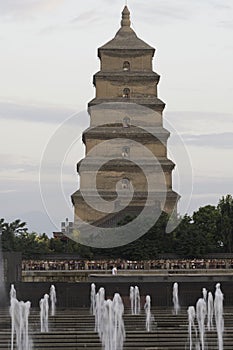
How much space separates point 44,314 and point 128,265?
24.7 meters

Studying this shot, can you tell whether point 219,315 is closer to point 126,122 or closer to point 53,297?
point 53,297

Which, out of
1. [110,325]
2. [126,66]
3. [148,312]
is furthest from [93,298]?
[126,66]

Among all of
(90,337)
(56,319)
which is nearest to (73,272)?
(56,319)

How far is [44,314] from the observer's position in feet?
89.4

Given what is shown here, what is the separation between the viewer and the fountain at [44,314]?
25172 mm

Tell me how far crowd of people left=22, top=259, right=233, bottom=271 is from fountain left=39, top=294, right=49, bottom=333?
20.7 m

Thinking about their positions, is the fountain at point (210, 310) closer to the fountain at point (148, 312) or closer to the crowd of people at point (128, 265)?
the fountain at point (148, 312)

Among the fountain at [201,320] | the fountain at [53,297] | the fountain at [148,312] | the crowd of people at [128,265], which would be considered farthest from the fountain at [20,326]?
the crowd of people at [128,265]

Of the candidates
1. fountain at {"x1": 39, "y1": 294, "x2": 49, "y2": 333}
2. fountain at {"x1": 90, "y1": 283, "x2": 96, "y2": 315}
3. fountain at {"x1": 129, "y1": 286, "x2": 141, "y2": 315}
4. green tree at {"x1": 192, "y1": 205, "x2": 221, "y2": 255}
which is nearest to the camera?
fountain at {"x1": 39, "y1": 294, "x2": 49, "y2": 333}

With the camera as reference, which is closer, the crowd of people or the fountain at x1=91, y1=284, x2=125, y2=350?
the fountain at x1=91, y1=284, x2=125, y2=350

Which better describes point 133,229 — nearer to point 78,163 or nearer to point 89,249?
point 89,249

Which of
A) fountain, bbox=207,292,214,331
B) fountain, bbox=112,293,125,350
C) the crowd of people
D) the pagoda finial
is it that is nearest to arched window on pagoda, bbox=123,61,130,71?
the pagoda finial

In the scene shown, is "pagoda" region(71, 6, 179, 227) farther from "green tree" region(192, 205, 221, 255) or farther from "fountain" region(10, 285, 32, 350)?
"fountain" region(10, 285, 32, 350)

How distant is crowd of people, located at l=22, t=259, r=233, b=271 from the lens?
5066cm
